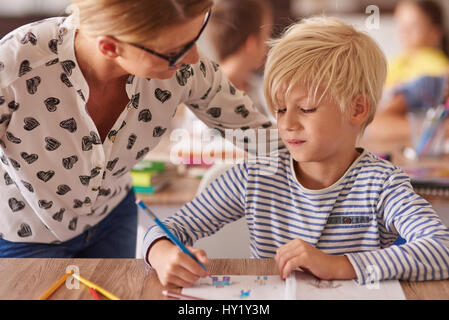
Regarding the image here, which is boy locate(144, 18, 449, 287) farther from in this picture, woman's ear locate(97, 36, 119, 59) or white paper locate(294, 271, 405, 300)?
woman's ear locate(97, 36, 119, 59)

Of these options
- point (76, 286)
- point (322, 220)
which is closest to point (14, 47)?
point (76, 286)

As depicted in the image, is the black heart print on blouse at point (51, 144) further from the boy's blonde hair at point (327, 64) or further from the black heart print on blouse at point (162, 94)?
the boy's blonde hair at point (327, 64)

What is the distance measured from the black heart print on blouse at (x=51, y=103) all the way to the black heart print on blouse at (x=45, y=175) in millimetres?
146

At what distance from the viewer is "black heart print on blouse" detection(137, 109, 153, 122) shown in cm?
124

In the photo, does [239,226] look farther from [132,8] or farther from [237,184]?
[132,8]

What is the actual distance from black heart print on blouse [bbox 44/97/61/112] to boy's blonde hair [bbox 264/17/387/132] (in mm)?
417

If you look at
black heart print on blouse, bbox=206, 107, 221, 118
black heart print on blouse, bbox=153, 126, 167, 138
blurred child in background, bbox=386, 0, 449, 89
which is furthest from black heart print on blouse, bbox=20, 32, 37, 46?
blurred child in background, bbox=386, 0, 449, 89

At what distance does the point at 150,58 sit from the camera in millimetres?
1020

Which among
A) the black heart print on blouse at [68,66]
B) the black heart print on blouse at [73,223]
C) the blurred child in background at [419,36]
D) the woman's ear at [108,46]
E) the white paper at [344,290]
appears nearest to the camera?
the white paper at [344,290]

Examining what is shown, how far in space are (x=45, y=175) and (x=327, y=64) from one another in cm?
61

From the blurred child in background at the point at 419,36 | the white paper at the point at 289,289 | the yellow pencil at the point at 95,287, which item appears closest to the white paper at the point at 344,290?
the white paper at the point at 289,289

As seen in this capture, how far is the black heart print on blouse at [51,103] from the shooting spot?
1.13 meters

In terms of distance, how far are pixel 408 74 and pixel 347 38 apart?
9.03ft

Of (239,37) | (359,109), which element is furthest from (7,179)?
(239,37)
